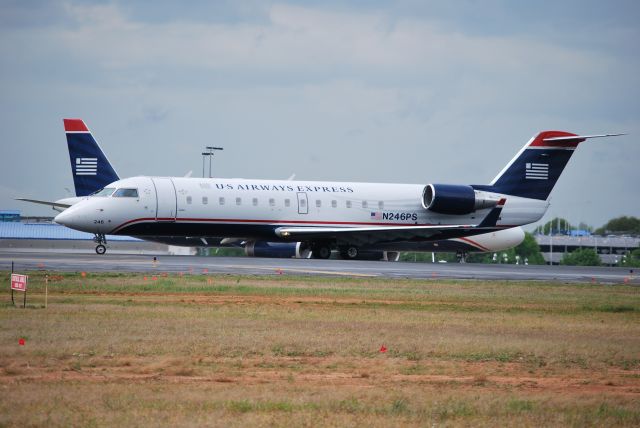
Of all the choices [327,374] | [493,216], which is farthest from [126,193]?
[327,374]

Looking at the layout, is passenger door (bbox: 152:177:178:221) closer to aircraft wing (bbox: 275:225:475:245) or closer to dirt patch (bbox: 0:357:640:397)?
aircraft wing (bbox: 275:225:475:245)

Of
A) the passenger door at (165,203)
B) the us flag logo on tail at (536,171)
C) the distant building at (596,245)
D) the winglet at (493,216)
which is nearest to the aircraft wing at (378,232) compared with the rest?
the winglet at (493,216)

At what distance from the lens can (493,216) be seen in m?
52.7

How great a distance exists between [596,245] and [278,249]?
10971cm

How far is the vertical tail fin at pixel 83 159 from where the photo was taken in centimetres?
5828

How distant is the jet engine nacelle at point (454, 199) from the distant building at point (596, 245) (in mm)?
96734

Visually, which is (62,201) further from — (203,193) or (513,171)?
(513,171)

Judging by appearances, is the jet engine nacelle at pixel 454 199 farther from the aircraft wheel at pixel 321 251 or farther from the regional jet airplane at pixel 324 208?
the aircraft wheel at pixel 321 251

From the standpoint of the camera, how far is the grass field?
13.0 m

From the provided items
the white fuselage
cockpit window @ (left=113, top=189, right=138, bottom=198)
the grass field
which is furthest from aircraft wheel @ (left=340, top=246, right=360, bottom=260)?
the grass field

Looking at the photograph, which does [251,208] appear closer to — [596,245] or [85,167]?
[85,167]

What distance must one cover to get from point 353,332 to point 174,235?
102ft

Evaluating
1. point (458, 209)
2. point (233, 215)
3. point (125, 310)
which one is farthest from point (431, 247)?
point (125, 310)

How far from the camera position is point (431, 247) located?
59.8 meters
